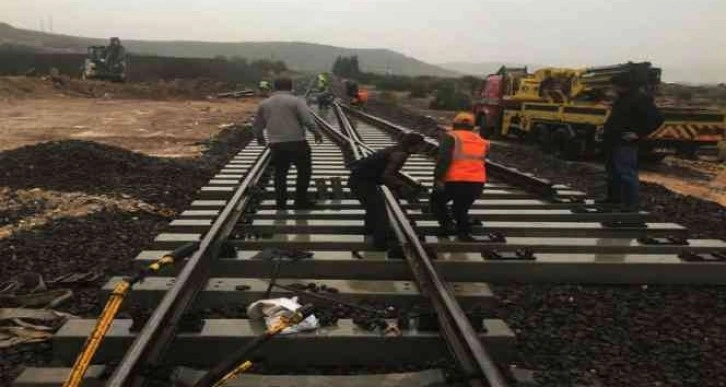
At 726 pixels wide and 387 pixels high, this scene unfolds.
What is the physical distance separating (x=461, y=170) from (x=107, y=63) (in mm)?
43134

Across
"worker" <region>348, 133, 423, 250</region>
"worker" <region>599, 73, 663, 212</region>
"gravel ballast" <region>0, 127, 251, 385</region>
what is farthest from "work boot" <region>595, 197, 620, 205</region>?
"gravel ballast" <region>0, 127, 251, 385</region>

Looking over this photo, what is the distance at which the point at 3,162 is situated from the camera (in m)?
10.6

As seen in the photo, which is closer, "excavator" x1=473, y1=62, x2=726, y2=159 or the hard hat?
the hard hat

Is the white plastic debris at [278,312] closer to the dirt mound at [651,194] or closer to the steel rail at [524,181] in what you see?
the steel rail at [524,181]

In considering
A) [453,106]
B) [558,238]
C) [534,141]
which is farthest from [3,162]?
[453,106]

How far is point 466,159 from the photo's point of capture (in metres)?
6.46

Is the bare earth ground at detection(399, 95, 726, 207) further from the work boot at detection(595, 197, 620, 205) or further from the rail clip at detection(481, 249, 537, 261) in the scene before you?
the rail clip at detection(481, 249, 537, 261)

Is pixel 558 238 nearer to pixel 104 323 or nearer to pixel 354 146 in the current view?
pixel 104 323

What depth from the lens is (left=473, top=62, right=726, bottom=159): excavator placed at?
15.0 meters

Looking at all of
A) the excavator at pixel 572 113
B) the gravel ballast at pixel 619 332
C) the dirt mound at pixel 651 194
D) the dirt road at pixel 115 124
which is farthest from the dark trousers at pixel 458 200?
the dirt road at pixel 115 124

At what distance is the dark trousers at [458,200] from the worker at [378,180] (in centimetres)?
45

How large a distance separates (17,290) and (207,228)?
1.87 metres

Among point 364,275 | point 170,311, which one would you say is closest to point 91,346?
point 170,311

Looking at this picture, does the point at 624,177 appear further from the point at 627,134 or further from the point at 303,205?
the point at 303,205
